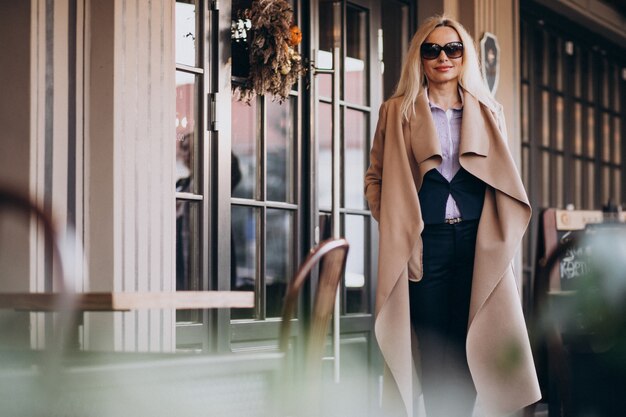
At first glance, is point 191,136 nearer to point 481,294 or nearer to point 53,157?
point 53,157

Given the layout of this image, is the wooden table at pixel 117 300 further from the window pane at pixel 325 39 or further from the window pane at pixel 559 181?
the window pane at pixel 559 181

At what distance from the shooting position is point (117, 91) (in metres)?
3.47

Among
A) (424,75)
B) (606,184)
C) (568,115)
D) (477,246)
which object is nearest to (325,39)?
(424,75)

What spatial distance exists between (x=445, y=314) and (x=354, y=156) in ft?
7.13

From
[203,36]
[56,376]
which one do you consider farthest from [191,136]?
[56,376]

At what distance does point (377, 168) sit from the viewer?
11.3 feet

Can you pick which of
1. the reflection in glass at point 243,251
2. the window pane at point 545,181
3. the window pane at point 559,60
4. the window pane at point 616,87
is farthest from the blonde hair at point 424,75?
the window pane at point 616,87

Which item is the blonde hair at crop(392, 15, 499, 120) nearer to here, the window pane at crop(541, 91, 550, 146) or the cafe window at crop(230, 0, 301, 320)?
the cafe window at crop(230, 0, 301, 320)

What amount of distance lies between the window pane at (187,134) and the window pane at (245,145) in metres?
0.25

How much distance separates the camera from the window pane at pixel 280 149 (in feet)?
15.3

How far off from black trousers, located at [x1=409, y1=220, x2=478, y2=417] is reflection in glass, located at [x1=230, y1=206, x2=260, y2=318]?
1341mm

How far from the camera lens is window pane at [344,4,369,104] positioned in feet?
17.1

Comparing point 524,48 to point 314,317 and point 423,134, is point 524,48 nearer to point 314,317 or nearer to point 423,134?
point 423,134

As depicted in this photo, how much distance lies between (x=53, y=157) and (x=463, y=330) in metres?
1.37
